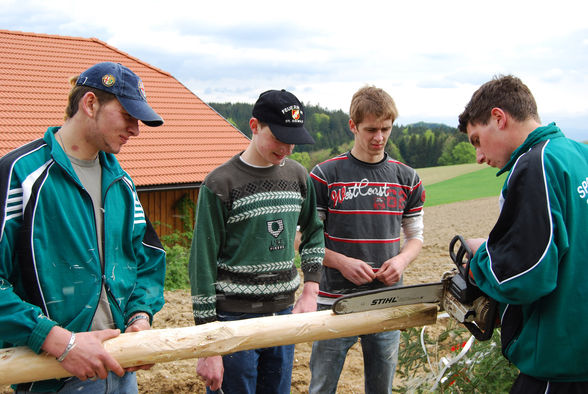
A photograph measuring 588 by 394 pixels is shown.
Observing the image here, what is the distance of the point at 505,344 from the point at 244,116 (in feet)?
255

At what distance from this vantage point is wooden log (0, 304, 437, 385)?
6.48 ft

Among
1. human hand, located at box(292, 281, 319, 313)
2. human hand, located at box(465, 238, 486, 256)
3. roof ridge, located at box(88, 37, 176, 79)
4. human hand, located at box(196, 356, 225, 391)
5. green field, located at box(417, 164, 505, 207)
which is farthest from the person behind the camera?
green field, located at box(417, 164, 505, 207)

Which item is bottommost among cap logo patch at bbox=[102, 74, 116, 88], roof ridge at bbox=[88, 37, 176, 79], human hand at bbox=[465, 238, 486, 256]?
human hand at bbox=[465, 238, 486, 256]

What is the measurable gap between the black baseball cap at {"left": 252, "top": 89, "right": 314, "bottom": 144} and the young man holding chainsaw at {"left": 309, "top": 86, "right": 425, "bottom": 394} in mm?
708

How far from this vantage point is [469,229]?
1908cm

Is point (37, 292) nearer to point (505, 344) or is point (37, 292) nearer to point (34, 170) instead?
point (34, 170)

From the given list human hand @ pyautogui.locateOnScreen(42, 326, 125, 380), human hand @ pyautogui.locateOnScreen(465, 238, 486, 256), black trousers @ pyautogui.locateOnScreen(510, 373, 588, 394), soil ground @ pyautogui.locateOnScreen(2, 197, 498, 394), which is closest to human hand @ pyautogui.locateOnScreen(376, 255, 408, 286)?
human hand @ pyautogui.locateOnScreen(465, 238, 486, 256)

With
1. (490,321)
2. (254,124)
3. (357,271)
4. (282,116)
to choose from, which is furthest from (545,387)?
(254,124)

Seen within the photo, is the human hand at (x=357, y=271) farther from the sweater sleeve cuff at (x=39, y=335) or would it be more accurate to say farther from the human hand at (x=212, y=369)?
the sweater sleeve cuff at (x=39, y=335)

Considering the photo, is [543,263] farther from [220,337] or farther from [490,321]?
[220,337]

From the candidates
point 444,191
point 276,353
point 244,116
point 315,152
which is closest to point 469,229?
point 276,353

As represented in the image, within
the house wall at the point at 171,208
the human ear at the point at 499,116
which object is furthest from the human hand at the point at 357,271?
the house wall at the point at 171,208

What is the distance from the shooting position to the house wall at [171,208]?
13.8m

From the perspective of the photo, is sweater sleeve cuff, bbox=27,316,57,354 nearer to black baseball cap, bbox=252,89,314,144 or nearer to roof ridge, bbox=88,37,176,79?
black baseball cap, bbox=252,89,314,144
